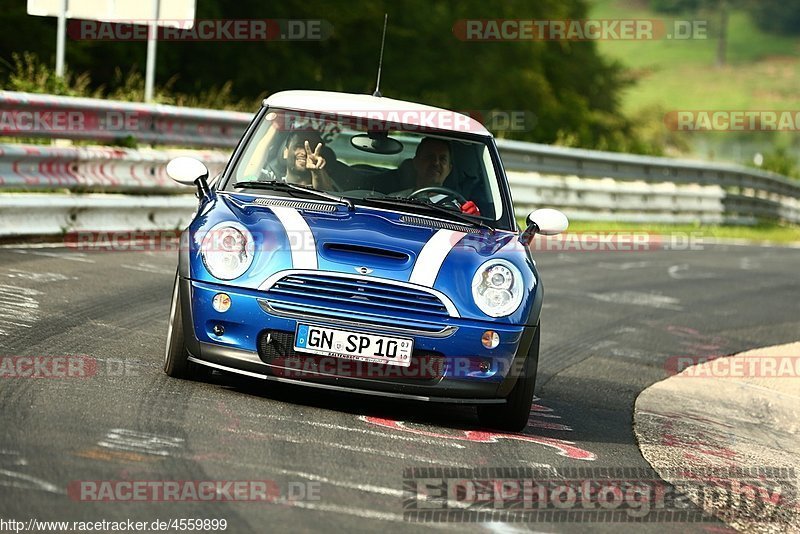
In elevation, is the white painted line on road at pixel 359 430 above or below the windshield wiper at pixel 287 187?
below

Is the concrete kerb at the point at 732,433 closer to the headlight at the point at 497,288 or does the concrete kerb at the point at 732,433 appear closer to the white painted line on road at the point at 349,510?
the headlight at the point at 497,288

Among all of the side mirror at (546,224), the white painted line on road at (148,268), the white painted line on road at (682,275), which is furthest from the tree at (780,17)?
the side mirror at (546,224)

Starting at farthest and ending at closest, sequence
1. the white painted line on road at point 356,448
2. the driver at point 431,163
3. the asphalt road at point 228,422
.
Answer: the driver at point 431,163
the white painted line on road at point 356,448
the asphalt road at point 228,422

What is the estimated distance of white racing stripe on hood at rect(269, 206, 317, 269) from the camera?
6.32 meters

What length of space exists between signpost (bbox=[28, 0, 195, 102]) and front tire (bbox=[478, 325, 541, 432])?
1028 cm

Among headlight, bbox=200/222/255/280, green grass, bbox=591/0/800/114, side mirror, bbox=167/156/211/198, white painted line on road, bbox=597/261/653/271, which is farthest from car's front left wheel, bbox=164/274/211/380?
green grass, bbox=591/0/800/114

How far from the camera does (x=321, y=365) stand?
248 inches

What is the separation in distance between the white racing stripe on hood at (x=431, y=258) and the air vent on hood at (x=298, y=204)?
58 cm

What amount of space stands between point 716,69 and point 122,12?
441 ft

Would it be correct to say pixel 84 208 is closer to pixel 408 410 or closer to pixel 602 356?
pixel 602 356

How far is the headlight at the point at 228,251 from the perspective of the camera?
6359 mm

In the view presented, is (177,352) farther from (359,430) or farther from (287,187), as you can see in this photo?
(287,187)

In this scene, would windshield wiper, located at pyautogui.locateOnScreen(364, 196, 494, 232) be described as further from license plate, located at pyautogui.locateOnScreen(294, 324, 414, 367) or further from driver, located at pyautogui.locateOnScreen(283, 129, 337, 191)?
license plate, located at pyautogui.locateOnScreen(294, 324, 414, 367)

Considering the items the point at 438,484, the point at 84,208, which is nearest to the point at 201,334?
the point at 438,484
